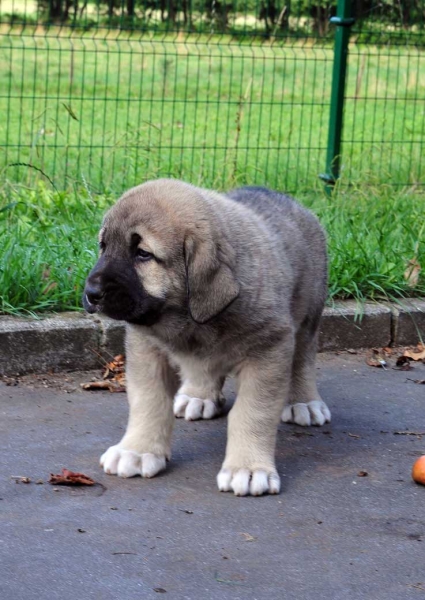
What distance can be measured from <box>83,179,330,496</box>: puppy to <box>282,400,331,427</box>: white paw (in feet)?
1.94

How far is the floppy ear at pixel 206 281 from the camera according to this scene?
3.70 m

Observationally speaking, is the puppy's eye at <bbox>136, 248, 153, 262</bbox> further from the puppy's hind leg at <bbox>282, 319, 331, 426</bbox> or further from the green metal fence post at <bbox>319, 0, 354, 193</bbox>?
the green metal fence post at <bbox>319, 0, 354, 193</bbox>

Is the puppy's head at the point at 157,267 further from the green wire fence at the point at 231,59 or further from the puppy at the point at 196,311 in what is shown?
the green wire fence at the point at 231,59

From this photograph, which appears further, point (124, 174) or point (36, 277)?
point (124, 174)

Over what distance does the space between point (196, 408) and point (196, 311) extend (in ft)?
3.78

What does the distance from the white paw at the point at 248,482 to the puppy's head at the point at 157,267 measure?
24.6 inches

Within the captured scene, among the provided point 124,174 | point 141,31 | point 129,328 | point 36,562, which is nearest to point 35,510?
point 36,562

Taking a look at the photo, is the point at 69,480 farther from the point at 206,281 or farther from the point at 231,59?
the point at 231,59

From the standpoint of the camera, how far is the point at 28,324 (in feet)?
17.3

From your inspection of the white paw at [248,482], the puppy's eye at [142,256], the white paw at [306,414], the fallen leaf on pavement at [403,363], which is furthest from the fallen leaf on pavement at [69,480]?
the fallen leaf on pavement at [403,363]

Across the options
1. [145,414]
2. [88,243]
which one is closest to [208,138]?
[88,243]

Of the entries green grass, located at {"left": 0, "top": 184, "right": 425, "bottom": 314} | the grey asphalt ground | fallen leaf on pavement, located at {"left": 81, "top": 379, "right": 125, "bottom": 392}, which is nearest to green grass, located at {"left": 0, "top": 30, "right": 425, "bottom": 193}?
green grass, located at {"left": 0, "top": 184, "right": 425, "bottom": 314}

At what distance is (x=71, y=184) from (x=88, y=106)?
12.8 ft

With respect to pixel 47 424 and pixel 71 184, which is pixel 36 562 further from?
pixel 71 184
